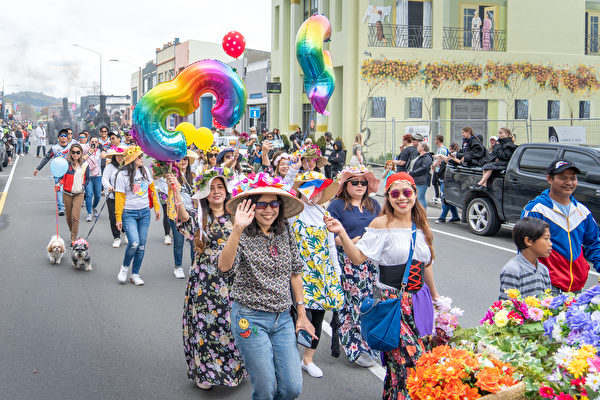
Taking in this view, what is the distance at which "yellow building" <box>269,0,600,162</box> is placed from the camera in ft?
92.9

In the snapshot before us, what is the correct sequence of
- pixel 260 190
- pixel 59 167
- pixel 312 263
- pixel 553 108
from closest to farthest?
pixel 260 190 < pixel 312 263 < pixel 59 167 < pixel 553 108

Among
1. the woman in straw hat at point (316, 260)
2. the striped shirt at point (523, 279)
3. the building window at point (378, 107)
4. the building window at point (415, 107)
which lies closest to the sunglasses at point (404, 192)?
the striped shirt at point (523, 279)

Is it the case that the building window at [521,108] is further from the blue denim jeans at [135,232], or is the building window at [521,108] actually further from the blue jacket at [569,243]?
the blue jacket at [569,243]

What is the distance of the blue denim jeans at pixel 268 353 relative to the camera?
3.80 m

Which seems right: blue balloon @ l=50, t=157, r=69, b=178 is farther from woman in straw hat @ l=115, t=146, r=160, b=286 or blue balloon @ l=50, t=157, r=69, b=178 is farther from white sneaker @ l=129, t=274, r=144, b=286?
white sneaker @ l=129, t=274, r=144, b=286

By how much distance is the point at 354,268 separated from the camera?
5.60m

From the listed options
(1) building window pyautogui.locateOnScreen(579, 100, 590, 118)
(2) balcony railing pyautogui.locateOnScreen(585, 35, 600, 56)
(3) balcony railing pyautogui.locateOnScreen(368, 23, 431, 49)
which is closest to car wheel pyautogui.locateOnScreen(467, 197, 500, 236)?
(3) balcony railing pyautogui.locateOnScreen(368, 23, 431, 49)

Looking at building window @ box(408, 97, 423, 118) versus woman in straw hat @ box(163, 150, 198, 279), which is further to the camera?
building window @ box(408, 97, 423, 118)

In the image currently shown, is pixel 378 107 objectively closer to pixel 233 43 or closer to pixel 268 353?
pixel 233 43

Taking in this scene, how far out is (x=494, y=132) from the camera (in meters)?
28.1

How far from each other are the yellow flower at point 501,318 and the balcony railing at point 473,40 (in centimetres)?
2744

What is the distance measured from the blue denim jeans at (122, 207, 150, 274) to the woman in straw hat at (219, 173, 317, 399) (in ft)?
15.2

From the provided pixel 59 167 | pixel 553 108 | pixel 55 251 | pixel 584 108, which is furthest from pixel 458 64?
pixel 55 251

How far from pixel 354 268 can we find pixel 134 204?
3.95 metres
